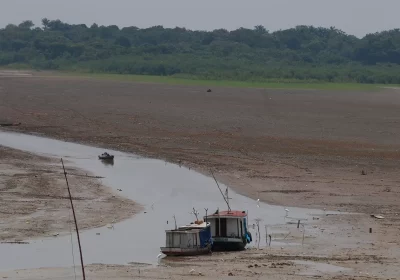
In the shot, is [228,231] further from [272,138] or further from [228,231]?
[272,138]

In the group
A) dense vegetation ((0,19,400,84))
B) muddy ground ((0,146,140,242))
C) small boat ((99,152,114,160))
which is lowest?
muddy ground ((0,146,140,242))

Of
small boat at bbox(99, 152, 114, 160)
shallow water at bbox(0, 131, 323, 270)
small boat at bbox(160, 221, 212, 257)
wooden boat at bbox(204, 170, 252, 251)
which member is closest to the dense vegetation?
shallow water at bbox(0, 131, 323, 270)

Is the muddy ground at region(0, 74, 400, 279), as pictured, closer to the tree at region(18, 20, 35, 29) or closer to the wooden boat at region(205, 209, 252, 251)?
the wooden boat at region(205, 209, 252, 251)

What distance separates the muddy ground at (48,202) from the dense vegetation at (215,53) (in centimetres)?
6373

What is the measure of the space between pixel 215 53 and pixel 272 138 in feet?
268

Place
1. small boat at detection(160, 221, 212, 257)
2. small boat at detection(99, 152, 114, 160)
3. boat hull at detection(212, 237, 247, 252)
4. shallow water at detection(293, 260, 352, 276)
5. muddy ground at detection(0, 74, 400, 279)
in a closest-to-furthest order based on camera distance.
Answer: shallow water at detection(293, 260, 352, 276) → small boat at detection(160, 221, 212, 257) → boat hull at detection(212, 237, 247, 252) → muddy ground at detection(0, 74, 400, 279) → small boat at detection(99, 152, 114, 160)

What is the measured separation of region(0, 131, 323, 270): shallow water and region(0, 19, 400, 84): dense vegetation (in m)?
57.9

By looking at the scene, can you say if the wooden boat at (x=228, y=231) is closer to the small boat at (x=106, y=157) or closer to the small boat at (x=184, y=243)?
the small boat at (x=184, y=243)

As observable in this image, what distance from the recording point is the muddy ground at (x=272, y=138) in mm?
25434

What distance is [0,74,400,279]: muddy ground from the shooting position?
25.4 meters

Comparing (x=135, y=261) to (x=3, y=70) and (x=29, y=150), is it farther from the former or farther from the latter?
(x=3, y=70)

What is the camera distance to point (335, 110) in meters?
61.6

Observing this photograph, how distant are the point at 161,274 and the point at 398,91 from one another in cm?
6807

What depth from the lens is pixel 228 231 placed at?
76.8ft
